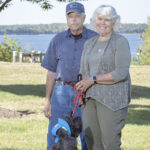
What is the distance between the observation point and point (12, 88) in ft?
52.8

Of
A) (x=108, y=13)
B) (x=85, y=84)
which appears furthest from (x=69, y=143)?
(x=108, y=13)

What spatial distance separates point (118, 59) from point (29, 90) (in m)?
12.1

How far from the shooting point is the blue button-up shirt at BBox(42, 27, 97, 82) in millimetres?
4477

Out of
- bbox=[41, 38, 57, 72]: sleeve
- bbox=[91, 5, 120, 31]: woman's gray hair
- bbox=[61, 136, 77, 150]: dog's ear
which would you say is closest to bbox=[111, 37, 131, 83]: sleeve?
bbox=[91, 5, 120, 31]: woman's gray hair

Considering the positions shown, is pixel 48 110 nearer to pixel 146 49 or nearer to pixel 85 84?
pixel 85 84

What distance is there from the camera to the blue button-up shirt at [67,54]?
4477 mm

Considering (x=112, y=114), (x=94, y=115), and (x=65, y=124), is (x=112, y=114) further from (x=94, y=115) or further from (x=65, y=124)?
(x=65, y=124)

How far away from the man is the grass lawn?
7.85ft

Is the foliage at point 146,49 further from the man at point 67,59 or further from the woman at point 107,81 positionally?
the woman at point 107,81

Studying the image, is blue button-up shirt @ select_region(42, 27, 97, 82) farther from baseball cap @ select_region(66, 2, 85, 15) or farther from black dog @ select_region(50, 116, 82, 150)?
black dog @ select_region(50, 116, 82, 150)

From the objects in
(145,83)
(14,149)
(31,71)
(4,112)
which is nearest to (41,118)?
(4,112)

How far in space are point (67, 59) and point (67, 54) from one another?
6cm

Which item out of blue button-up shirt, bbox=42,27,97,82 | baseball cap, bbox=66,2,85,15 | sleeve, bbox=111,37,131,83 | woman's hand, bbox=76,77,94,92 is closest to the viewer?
sleeve, bbox=111,37,131,83

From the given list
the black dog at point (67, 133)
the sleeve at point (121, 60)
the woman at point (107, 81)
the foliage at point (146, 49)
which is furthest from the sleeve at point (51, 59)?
the foliage at point (146, 49)
